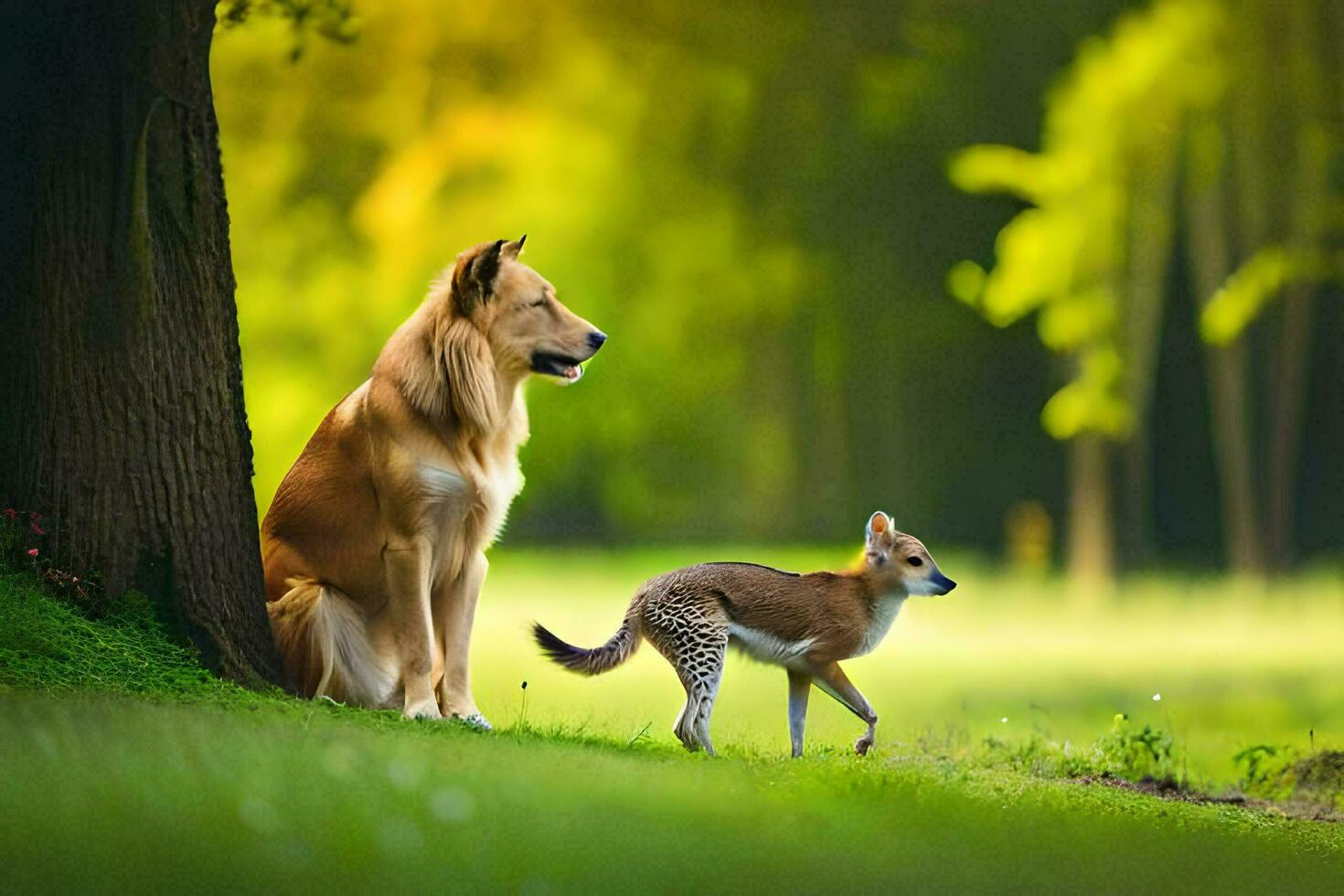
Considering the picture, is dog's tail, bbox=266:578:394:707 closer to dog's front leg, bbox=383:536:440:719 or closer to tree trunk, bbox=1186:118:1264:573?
dog's front leg, bbox=383:536:440:719

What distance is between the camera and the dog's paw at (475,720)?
21.7 feet

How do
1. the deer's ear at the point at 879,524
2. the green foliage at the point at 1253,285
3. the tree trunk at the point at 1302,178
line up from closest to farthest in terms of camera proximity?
the deer's ear at the point at 879,524
the green foliage at the point at 1253,285
the tree trunk at the point at 1302,178

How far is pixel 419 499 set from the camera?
21.9 feet

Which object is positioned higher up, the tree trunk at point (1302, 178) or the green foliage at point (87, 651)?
the tree trunk at point (1302, 178)

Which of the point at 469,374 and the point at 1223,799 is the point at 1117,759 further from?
the point at 469,374

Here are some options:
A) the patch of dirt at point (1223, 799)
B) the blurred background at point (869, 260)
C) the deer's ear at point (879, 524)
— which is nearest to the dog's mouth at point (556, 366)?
the deer's ear at point (879, 524)

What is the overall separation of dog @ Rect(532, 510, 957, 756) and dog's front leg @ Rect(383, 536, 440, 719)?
51 cm

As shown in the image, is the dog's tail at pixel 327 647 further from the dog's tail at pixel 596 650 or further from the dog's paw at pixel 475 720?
the dog's tail at pixel 596 650

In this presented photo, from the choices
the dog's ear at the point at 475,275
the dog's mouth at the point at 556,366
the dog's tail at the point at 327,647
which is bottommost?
the dog's tail at the point at 327,647

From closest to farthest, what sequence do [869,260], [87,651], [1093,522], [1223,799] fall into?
[87,651] < [1223,799] < [1093,522] < [869,260]

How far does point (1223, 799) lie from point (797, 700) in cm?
250

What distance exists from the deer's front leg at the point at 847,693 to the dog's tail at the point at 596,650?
89cm

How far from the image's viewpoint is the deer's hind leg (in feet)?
21.4

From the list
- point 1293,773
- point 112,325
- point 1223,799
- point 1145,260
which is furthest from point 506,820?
point 1145,260
